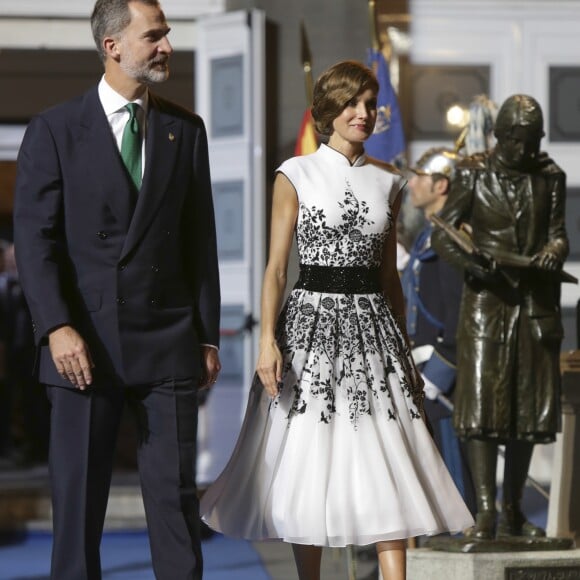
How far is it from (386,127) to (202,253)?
4543 millimetres

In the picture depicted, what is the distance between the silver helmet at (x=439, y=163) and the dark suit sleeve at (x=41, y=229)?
3.19m

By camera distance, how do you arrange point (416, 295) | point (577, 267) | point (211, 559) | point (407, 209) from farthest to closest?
point (577, 267)
point (407, 209)
point (211, 559)
point (416, 295)

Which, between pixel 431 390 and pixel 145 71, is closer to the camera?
pixel 145 71

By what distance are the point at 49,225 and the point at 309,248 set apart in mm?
992

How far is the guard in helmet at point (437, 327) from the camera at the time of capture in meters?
6.48

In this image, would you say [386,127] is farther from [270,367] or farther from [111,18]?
[111,18]

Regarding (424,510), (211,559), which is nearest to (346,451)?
(424,510)

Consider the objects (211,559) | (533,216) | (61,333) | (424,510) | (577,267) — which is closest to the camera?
(61,333)

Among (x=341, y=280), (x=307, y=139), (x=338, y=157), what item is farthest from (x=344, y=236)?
(x=307, y=139)

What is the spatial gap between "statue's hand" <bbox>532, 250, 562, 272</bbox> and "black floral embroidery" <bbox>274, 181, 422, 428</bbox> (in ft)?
3.22

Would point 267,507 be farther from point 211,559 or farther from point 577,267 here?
point 577,267

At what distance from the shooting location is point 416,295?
6.65 m

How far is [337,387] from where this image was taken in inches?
176

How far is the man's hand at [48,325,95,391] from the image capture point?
3.82 metres
